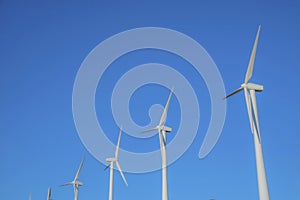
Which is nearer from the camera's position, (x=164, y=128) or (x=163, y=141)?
(x=163, y=141)

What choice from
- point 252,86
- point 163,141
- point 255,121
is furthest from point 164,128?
point 255,121

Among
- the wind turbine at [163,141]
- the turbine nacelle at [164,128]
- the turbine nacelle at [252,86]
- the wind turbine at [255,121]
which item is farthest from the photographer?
the turbine nacelle at [164,128]

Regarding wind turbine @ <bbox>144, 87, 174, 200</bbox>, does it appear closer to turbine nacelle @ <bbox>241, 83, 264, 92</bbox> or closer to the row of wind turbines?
the row of wind turbines

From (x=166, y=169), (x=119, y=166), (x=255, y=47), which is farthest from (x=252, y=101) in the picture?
(x=119, y=166)

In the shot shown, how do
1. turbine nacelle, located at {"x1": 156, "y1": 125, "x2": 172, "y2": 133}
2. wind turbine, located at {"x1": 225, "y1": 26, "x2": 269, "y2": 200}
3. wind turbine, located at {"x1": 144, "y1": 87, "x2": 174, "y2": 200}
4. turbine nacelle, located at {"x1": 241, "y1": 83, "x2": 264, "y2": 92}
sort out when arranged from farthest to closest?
turbine nacelle, located at {"x1": 156, "y1": 125, "x2": 172, "y2": 133} → wind turbine, located at {"x1": 144, "y1": 87, "x2": 174, "y2": 200} → turbine nacelle, located at {"x1": 241, "y1": 83, "x2": 264, "y2": 92} → wind turbine, located at {"x1": 225, "y1": 26, "x2": 269, "y2": 200}

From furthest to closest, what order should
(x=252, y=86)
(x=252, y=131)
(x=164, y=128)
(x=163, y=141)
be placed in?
(x=164, y=128) → (x=163, y=141) → (x=252, y=86) → (x=252, y=131)

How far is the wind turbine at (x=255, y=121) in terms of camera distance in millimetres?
33406

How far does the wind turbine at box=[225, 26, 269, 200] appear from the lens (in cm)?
3341

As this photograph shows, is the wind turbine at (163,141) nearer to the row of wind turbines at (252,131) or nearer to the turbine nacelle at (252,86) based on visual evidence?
the row of wind turbines at (252,131)

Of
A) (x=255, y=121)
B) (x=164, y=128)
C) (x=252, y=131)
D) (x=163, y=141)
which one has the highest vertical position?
(x=164, y=128)

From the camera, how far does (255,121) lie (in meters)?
38.6

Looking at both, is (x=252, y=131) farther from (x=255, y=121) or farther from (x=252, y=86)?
(x=252, y=86)

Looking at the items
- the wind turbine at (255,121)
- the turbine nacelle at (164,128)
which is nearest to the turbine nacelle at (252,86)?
the wind turbine at (255,121)

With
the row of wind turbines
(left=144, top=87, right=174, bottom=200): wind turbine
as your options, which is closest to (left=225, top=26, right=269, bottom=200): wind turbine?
the row of wind turbines
